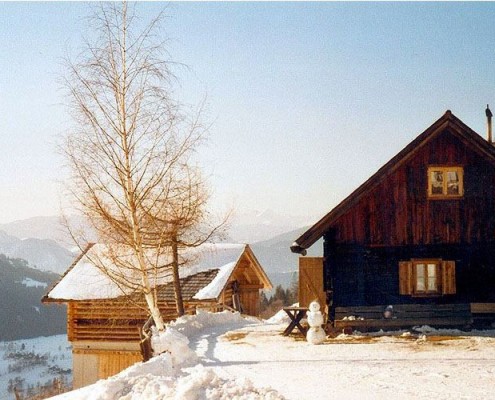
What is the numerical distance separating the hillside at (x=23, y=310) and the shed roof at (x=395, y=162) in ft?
197

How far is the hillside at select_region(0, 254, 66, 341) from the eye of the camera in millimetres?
Result: 67250

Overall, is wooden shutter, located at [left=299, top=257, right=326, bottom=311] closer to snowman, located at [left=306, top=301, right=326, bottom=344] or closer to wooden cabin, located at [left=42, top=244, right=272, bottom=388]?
wooden cabin, located at [left=42, top=244, right=272, bottom=388]

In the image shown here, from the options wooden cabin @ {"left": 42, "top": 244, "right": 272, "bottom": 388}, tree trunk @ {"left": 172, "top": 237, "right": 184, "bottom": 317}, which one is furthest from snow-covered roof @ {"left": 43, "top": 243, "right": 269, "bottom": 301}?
tree trunk @ {"left": 172, "top": 237, "right": 184, "bottom": 317}

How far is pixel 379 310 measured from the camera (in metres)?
16.0

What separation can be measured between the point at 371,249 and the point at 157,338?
25.3ft

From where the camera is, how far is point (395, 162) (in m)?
15.8

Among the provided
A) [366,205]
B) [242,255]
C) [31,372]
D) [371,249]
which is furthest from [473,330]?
[31,372]

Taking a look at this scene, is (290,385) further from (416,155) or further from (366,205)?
(416,155)

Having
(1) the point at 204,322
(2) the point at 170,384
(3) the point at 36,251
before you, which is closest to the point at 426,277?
(1) the point at 204,322

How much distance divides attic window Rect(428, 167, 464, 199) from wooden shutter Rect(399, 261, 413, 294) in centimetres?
224

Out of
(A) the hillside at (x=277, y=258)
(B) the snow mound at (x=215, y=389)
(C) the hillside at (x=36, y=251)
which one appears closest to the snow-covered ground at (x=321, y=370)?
(B) the snow mound at (x=215, y=389)

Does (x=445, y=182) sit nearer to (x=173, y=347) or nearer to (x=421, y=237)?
(x=421, y=237)

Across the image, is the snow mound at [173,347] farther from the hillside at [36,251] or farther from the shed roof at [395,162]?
the hillside at [36,251]

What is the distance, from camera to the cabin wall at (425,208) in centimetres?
1595
